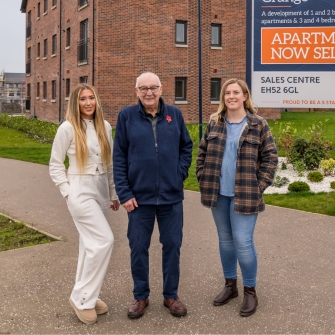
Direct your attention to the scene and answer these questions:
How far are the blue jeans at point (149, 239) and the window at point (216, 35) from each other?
2412 cm

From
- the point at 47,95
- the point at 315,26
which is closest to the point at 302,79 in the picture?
the point at 315,26

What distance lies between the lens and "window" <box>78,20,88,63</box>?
26.2 metres

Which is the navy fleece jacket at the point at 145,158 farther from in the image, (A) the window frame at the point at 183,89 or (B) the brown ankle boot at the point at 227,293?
(A) the window frame at the point at 183,89

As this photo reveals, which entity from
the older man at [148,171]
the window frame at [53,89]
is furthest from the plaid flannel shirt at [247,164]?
the window frame at [53,89]

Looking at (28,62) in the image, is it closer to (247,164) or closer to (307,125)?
(307,125)

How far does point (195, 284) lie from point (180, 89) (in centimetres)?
2228

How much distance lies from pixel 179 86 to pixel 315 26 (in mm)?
17688

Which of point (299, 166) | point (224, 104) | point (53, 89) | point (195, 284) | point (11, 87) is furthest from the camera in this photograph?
point (11, 87)

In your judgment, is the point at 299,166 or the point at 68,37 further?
the point at 68,37

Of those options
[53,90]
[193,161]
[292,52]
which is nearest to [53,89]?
[53,90]

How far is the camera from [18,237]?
6.17m

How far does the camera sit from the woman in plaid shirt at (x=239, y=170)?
382cm

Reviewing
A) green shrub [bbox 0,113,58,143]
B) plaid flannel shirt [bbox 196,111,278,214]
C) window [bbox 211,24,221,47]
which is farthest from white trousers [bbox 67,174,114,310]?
window [bbox 211,24,221,47]

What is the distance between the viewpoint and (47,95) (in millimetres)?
34125
